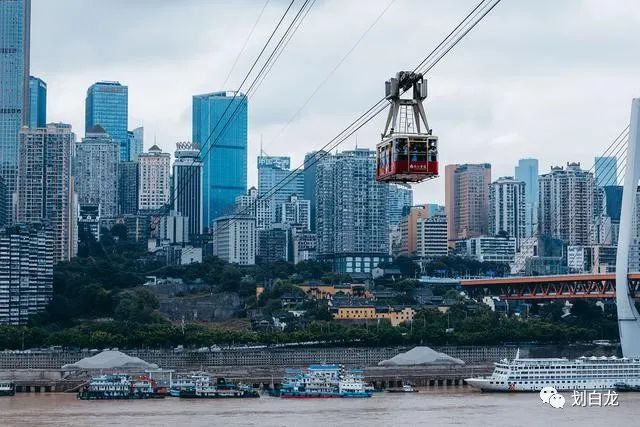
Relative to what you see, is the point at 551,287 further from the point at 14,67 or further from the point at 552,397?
the point at 14,67

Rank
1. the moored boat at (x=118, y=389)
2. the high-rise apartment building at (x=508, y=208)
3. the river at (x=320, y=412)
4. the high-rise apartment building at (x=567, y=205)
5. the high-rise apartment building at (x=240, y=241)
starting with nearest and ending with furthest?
the river at (x=320, y=412) < the moored boat at (x=118, y=389) < the high-rise apartment building at (x=240, y=241) < the high-rise apartment building at (x=567, y=205) < the high-rise apartment building at (x=508, y=208)

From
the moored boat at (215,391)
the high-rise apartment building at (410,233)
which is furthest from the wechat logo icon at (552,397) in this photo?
the high-rise apartment building at (410,233)

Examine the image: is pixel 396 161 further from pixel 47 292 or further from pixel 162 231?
pixel 162 231

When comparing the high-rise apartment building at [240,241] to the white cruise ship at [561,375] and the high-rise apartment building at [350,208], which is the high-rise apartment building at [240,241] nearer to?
the high-rise apartment building at [350,208]

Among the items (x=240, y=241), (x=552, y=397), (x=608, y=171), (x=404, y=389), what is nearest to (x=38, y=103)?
(x=240, y=241)

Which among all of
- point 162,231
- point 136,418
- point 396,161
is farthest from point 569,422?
point 162,231

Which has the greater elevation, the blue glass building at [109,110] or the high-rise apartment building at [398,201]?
the blue glass building at [109,110]

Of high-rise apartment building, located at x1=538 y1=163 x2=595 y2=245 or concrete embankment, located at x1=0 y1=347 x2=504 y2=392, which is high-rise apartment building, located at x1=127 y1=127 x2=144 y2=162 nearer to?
high-rise apartment building, located at x1=538 y1=163 x2=595 y2=245
